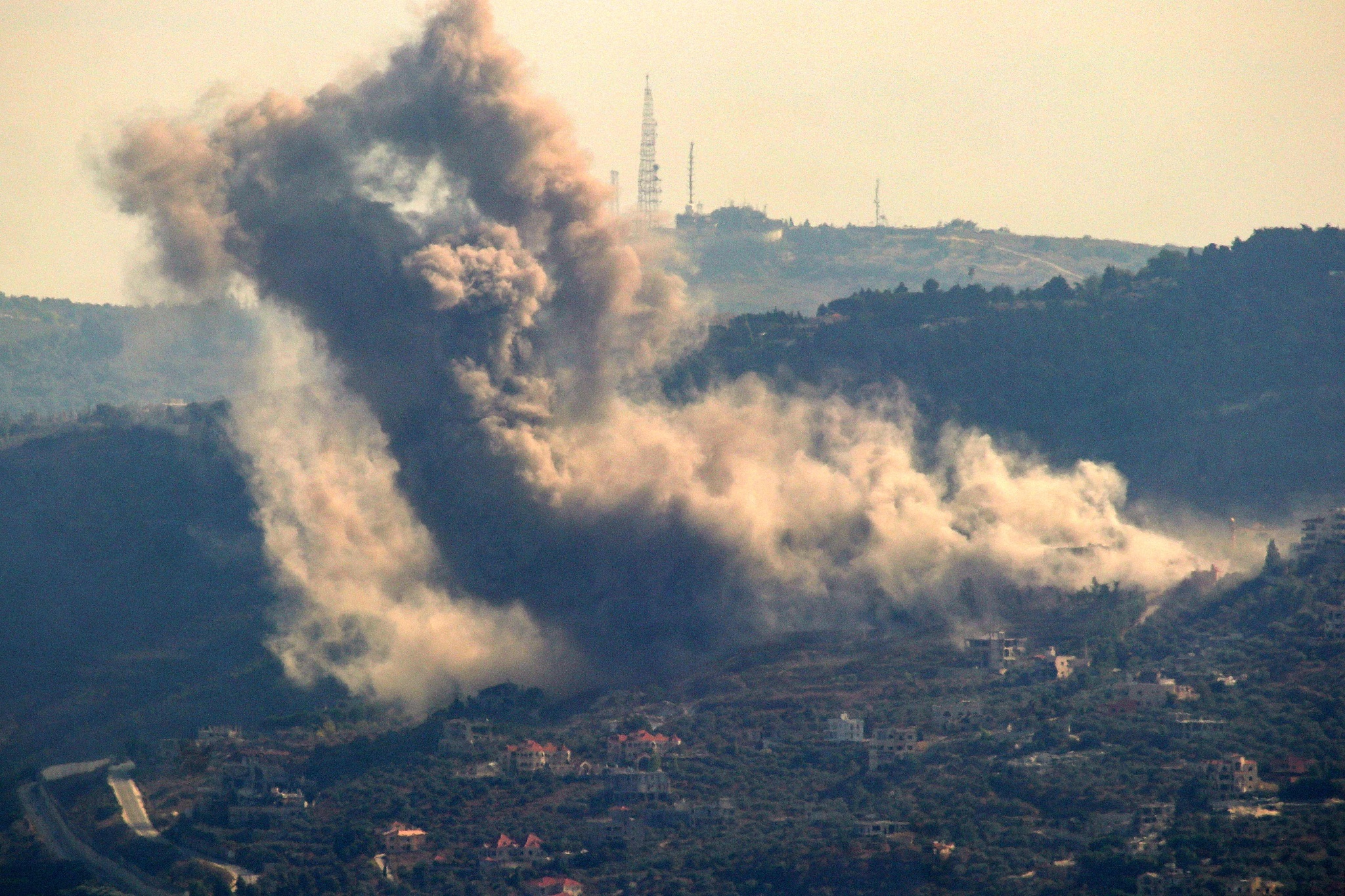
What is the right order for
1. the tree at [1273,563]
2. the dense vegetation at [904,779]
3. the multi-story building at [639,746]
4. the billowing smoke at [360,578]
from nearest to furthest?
the dense vegetation at [904,779], the multi-story building at [639,746], the billowing smoke at [360,578], the tree at [1273,563]

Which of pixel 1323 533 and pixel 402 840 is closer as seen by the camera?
pixel 402 840

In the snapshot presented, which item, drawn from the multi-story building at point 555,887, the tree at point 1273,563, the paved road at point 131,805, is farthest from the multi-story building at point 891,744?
the paved road at point 131,805

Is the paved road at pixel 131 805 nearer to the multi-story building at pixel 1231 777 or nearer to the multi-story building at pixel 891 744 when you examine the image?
the multi-story building at pixel 891 744

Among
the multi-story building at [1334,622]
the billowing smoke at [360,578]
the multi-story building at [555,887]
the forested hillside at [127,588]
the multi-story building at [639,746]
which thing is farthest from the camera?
the forested hillside at [127,588]

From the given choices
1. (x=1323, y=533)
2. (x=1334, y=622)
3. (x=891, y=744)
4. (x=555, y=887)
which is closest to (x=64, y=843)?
(x=555, y=887)

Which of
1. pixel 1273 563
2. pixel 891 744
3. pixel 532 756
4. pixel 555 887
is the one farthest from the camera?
pixel 1273 563

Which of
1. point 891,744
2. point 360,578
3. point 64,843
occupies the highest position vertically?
point 360,578

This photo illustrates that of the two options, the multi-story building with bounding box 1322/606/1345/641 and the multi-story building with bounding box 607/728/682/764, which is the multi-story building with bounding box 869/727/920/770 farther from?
the multi-story building with bounding box 1322/606/1345/641

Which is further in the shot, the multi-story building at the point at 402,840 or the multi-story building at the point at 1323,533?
the multi-story building at the point at 1323,533

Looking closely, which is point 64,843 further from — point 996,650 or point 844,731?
point 996,650
